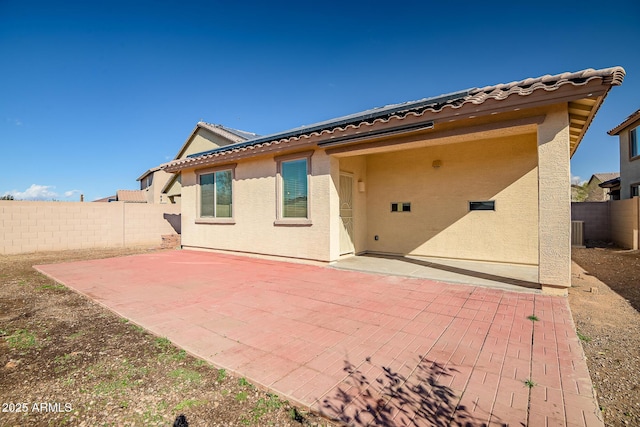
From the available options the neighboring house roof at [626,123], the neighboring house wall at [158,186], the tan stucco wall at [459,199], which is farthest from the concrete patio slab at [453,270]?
the neighboring house wall at [158,186]

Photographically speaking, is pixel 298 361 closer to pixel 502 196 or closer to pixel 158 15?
pixel 502 196

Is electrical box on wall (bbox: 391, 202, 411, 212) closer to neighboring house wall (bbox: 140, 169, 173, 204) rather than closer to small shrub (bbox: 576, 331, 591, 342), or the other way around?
small shrub (bbox: 576, 331, 591, 342)

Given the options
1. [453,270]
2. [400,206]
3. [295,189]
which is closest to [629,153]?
[400,206]

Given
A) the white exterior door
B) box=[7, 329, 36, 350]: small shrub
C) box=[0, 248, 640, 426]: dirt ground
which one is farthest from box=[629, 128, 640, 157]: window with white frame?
box=[7, 329, 36, 350]: small shrub

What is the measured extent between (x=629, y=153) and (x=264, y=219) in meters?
18.0

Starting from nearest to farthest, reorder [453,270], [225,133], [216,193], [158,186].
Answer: [453,270] → [216,193] → [225,133] → [158,186]

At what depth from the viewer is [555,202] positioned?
4.57m

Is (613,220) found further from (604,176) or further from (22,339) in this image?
(604,176)

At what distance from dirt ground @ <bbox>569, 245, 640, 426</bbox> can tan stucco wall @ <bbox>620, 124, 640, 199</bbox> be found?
9347 mm

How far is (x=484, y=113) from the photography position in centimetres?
496

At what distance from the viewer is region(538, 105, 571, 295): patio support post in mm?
4512

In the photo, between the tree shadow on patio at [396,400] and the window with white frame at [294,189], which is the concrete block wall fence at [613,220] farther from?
the tree shadow on patio at [396,400]

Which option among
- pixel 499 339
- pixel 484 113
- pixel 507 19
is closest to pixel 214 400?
pixel 499 339

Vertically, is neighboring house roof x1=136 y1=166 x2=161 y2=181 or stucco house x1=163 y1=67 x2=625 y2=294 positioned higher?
neighboring house roof x1=136 y1=166 x2=161 y2=181
